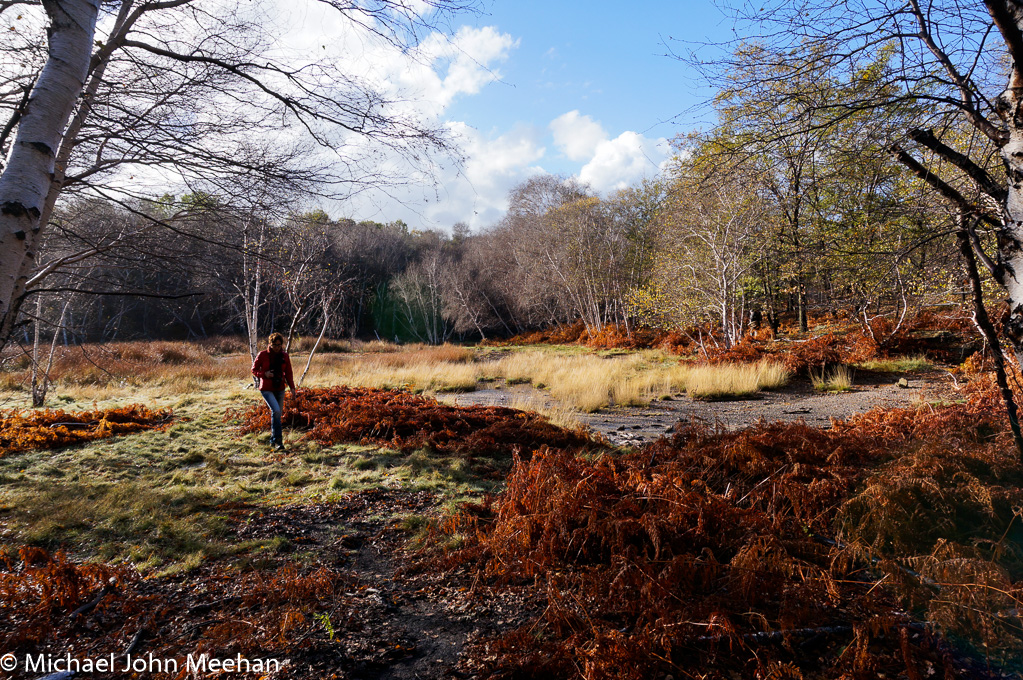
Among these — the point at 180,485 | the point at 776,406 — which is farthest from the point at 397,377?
the point at 776,406

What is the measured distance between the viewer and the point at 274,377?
6.72m

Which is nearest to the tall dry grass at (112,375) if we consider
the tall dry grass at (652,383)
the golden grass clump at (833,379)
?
the tall dry grass at (652,383)

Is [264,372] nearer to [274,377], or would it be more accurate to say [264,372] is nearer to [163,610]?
[274,377]

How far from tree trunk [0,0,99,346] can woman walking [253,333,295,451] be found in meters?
4.43

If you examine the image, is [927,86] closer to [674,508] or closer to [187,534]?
[674,508]

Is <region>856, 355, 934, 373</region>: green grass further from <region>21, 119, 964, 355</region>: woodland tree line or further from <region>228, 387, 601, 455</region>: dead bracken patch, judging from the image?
<region>228, 387, 601, 455</region>: dead bracken patch

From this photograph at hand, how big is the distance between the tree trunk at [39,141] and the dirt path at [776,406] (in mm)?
5954

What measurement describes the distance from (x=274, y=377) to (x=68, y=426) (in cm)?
355

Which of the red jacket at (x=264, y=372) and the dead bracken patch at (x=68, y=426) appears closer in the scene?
the dead bracken patch at (x=68, y=426)

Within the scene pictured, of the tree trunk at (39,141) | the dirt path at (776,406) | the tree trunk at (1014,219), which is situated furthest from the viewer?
the dirt path at (776,406)

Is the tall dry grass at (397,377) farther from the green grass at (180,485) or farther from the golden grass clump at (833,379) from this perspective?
the golden grass clump at (833,379)

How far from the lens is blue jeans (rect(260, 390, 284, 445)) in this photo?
6613mm

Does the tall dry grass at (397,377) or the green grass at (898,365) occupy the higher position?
the green grass at (898,365)

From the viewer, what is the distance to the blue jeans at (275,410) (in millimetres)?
6613
